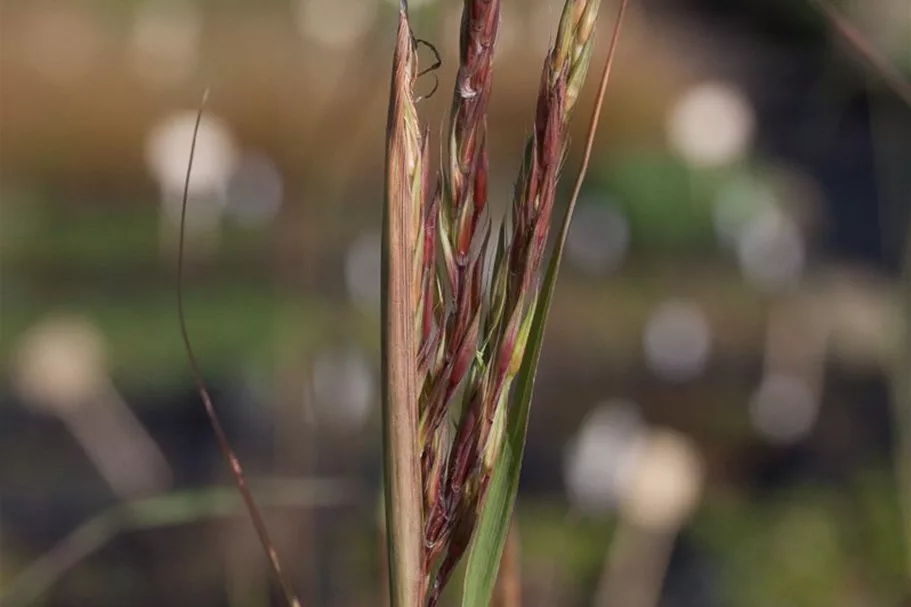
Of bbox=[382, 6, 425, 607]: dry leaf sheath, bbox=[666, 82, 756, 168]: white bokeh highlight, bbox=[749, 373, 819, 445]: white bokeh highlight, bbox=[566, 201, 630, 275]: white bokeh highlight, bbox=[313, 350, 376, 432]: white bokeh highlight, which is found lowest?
bbox=[749, 373, 819, 445]: white bokeh highlight

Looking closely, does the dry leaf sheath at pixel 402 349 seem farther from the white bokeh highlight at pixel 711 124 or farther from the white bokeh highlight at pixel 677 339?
the white bokeh highlight at pixel 677 339

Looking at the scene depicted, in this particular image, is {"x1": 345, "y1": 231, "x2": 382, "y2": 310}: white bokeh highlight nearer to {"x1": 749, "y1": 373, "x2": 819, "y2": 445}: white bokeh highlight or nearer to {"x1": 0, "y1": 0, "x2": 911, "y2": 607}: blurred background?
{"x1": 0, "y1": 0, "x2": 911, "y2": 607}: blurred background

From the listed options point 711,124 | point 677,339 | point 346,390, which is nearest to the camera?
point 346,390

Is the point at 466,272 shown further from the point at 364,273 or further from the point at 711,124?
the point at 711,124

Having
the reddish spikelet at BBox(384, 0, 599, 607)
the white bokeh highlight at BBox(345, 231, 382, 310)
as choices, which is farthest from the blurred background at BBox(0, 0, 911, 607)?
the reddish spikelet at BBox(384, 0, 599, 607)

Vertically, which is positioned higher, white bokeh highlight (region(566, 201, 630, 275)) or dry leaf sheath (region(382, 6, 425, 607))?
dry leaf sheath (region(382, 6, 425, 607))

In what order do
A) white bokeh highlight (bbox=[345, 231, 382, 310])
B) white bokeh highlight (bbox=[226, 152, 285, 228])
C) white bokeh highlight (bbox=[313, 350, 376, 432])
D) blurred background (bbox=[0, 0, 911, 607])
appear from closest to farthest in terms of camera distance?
1. white bokeh highlight (bbox=[313, 350, 376, 432])
2. blurred background (bbox=[0, 0, 911, 607])
3. white bokeh highlight (bbox=[345, 231, 382, 310])
4. white bokeh highlight (bbox=[226, 152, 285, 228])

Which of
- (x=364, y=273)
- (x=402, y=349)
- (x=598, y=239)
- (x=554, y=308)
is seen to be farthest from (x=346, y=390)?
(x=598, y=239)

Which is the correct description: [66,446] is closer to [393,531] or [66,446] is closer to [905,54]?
[905,54]
